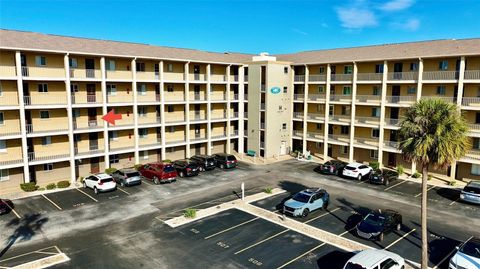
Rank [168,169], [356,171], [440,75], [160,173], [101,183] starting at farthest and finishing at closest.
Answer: [356,171], [440,75], [168,169], [160,173], [101,183]

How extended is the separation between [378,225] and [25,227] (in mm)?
24194

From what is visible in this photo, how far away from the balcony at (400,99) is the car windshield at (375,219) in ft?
66.9

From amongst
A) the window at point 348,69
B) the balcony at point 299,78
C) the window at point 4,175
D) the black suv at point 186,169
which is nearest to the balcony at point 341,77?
the window at point 348,69

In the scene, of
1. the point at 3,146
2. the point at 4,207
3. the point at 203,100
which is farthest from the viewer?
the point at 203,100

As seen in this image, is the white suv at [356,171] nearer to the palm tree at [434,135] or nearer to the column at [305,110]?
the column at [305,110]

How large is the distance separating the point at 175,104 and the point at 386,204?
27.1 meters

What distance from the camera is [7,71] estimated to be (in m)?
31.7

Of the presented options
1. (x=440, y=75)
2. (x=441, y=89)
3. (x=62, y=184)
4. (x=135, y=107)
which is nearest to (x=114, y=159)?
(x=135, y=107)

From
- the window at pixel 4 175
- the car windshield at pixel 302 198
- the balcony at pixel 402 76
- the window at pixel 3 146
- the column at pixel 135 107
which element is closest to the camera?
the car windshield at pixel 302 198

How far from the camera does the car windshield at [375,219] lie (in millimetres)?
22830

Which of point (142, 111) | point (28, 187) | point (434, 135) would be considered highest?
point (142, 111)

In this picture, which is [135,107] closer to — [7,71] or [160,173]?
[160,173]

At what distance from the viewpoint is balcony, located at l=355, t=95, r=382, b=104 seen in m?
42.1

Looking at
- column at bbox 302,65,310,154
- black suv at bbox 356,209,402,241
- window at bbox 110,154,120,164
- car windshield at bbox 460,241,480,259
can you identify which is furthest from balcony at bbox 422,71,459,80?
window at bbox 110,154,120,164
